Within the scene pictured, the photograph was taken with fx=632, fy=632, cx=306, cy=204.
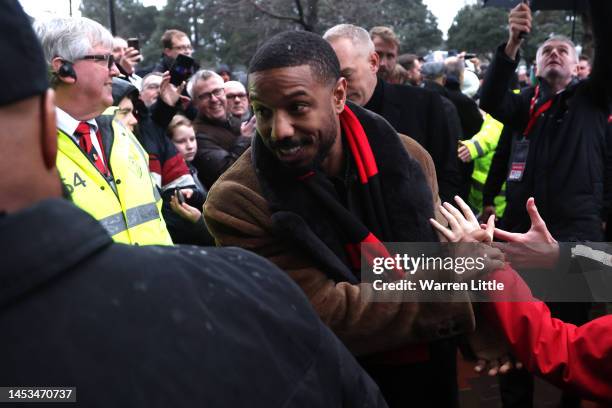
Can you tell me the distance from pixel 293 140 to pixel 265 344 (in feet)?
3.95

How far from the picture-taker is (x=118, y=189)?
2605 mm

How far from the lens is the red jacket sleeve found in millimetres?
1783

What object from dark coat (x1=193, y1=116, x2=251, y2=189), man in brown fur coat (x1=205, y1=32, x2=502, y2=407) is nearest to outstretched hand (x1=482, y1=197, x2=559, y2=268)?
man in brown fur coat (x1=205, y1=32, x2=502, y2=407)

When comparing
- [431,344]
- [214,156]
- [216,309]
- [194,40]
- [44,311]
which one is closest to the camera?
[44,311]

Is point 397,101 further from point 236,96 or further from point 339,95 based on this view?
point 236,96

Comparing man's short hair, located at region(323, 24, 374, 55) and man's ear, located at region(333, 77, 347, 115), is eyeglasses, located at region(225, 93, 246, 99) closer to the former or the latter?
man's short hair, located at region(323, 24, 374, 55)

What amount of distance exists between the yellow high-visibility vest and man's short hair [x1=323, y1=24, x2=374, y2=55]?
1.29 metres

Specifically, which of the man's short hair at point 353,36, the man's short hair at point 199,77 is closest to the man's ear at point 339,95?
the man's short hair at point 353,36

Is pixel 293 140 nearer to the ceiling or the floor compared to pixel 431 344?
nearer to the ceiling

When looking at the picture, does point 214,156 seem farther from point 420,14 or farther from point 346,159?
point 420,14

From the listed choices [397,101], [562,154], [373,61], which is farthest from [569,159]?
[373,61]

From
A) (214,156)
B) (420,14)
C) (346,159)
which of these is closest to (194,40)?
(420,14)

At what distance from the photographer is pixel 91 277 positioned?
0.76m

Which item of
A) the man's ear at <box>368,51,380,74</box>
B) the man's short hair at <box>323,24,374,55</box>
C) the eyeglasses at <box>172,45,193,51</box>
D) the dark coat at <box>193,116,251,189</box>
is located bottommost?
the dark coat at <box>193,116,251,189</box>
